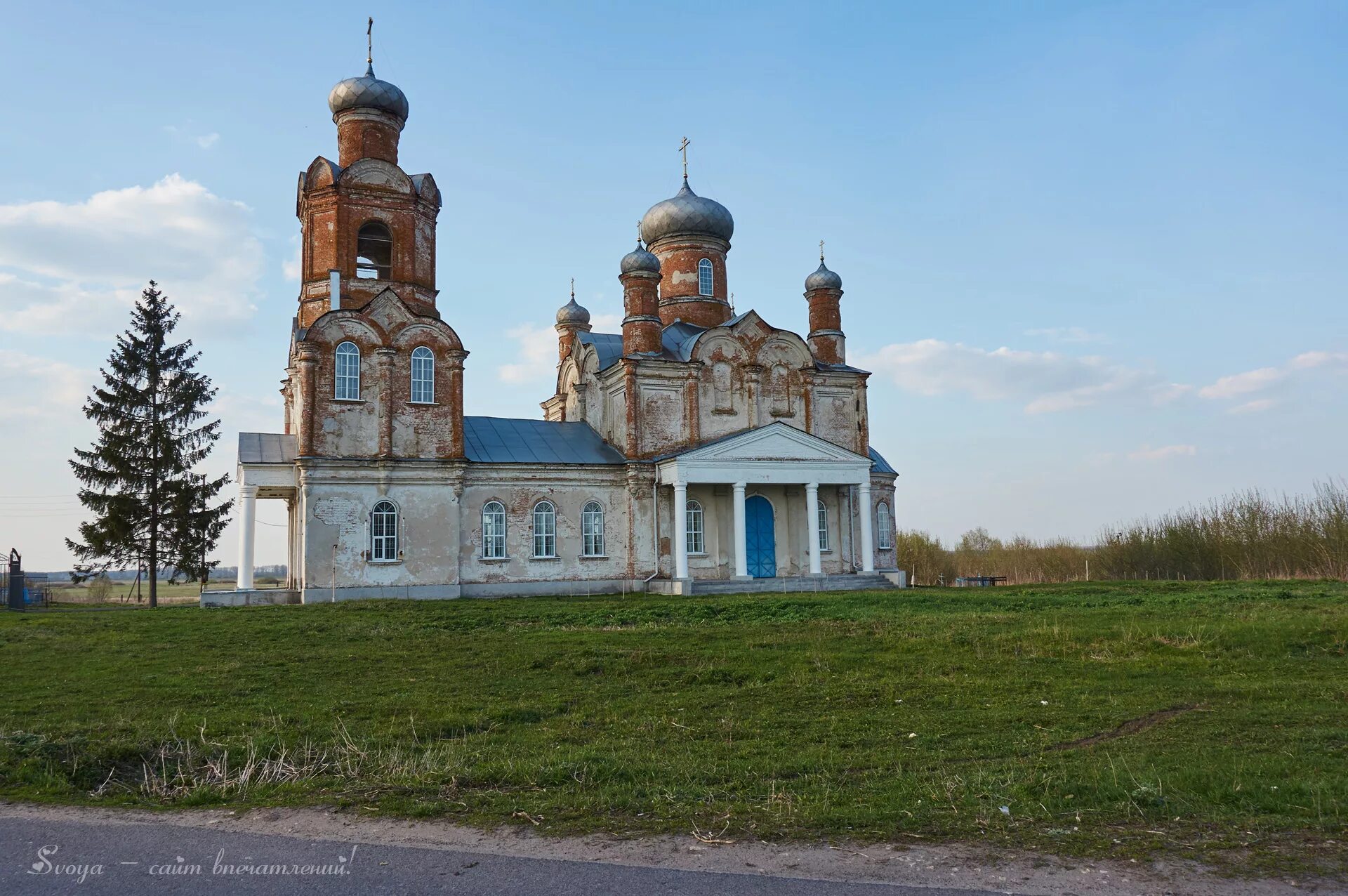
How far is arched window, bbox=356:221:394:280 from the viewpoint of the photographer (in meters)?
29.3

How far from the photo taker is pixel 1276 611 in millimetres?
18281

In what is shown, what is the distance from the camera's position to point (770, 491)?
106 ft

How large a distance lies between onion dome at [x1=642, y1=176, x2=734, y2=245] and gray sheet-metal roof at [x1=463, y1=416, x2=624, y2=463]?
7775mm

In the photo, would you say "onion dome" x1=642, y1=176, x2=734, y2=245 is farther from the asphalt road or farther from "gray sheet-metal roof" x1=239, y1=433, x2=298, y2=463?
the asphalt road

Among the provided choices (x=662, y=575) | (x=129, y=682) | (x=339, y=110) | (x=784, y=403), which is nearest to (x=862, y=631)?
(x=129, y=682)

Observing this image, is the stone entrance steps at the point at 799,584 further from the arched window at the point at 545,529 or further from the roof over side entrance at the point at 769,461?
the arched window at the point at 545,529

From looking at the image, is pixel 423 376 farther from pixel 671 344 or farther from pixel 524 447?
pixel 671 344

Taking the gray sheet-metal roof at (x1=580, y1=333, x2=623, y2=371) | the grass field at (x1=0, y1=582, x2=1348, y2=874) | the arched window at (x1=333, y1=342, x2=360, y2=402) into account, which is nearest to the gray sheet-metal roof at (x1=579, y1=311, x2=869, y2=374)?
the gray sheet-metal roof at (x1=580, y1=333, x2=623, y2=371)

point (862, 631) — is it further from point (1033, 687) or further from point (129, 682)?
point (129, 682)

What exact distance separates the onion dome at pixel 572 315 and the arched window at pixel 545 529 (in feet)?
44.0

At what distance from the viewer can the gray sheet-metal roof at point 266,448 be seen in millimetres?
26859

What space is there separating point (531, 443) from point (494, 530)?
3.12 meters

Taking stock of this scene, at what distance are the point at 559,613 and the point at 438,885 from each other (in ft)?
53.2

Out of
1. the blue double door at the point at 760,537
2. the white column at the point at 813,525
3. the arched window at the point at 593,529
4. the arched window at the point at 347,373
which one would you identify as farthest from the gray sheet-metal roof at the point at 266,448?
the white column at the point at 813,525
